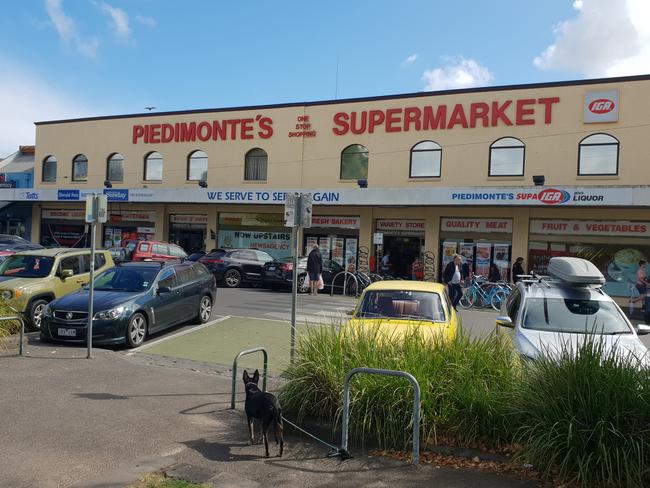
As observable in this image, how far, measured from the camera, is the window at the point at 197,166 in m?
31.2

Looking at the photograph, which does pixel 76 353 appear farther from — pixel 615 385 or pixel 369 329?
pixel 615 385

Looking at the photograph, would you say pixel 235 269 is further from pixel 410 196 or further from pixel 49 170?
pixel 49 170

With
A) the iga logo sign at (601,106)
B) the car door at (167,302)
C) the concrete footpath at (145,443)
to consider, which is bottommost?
the concrete footpath at (145,443)

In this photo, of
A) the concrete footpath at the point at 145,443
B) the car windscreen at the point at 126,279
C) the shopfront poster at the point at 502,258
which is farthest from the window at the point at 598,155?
the concrete footpath at the point at 145,443

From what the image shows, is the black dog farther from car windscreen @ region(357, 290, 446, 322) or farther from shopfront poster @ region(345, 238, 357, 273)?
shopfront poster @ region(345, 238, 357, 273)

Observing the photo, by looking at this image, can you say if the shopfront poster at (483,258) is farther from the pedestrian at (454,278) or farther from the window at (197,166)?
the window at (197,166)

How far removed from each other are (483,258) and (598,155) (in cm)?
562

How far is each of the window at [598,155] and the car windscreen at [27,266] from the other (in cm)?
1852

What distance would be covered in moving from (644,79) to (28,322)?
2107cm

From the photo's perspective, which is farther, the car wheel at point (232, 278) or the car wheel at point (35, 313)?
the car wheel at point (232, 278)

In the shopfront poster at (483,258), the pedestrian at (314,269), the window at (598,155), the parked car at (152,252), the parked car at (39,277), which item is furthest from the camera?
the shopfront poster at (483,258)

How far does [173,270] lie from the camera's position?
1273cm

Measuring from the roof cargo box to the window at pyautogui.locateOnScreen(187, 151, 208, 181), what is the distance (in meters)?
23.8

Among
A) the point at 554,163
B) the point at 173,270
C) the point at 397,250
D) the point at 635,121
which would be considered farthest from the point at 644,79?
the point at 173,270
